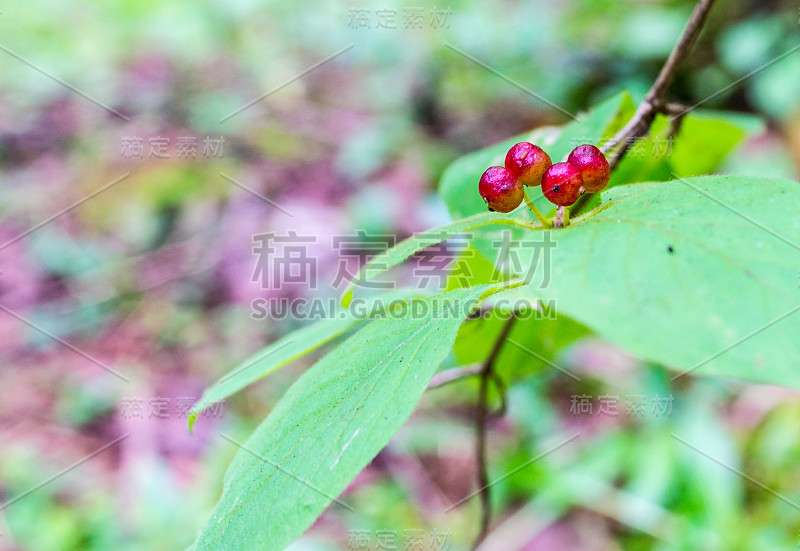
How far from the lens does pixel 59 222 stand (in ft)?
12.1

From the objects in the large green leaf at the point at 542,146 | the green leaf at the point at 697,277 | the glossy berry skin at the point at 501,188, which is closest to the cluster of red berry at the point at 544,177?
the glossy berry skin at the point at 501,188

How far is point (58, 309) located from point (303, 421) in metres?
3.20

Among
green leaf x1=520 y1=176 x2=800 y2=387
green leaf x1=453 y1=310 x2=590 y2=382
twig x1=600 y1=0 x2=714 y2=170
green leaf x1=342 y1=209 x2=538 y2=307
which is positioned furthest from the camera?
green leaf x1=453 y1=310 x2=590 y2=382

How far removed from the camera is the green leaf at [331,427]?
522mm

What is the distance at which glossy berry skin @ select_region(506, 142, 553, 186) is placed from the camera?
0.75 metres

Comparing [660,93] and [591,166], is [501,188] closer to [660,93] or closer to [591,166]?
[591,166]

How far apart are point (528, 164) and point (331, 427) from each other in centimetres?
42

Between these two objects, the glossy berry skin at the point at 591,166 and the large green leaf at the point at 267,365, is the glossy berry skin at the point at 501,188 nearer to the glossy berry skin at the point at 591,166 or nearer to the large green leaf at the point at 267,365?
the glossy berry skin at the point at 591,166

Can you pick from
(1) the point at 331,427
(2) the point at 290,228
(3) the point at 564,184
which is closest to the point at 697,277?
(3) the point at 564,184

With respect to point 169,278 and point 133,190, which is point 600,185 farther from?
point 133,190

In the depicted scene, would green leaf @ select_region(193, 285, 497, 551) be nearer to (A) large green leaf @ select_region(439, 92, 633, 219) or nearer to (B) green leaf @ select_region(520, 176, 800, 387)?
(B) green leaf @ select_region(520, 176, 800, 387)

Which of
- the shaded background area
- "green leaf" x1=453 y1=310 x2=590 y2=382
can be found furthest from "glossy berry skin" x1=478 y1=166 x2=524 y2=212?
the shaded background area

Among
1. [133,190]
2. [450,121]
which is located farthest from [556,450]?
[133,190]

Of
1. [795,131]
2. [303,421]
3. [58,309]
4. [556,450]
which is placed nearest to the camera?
[303,421]
